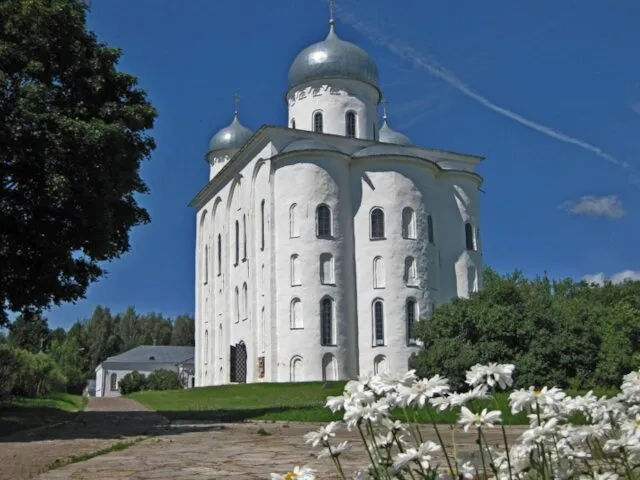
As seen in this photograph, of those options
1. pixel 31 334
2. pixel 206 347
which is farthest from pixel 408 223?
pixel 31 334

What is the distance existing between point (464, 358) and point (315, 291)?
550 inches

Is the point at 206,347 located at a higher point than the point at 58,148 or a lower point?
lower

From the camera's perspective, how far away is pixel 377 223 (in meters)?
36.3

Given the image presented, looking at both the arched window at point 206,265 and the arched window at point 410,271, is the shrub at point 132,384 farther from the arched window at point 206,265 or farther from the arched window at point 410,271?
the arched window at point 410,271

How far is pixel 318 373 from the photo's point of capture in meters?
33.8

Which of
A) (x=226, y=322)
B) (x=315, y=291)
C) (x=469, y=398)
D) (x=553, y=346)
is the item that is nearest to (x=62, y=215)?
(x=469, y=398)

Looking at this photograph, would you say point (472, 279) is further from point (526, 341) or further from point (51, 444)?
point (51, 444)

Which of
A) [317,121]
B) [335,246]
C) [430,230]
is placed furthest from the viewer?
[317,121]

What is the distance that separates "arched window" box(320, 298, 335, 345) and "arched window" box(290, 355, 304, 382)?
145 centimetres

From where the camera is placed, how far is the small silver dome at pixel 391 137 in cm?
4725

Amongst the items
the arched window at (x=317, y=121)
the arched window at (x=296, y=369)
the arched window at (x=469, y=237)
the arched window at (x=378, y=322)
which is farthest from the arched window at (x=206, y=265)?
the arched window at (x=469, y=237)

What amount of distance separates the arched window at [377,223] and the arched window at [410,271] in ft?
5.90

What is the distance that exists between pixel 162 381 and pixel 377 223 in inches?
1082

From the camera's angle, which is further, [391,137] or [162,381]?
[162,381]
